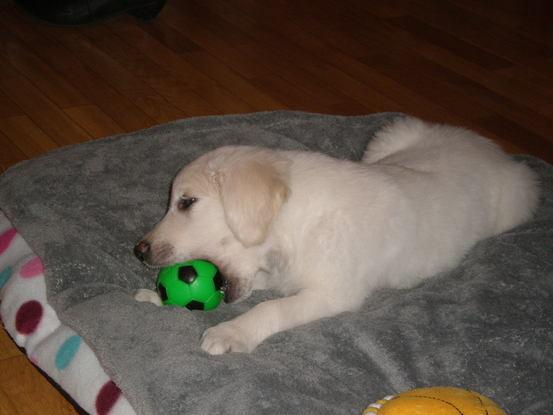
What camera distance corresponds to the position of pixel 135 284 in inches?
112

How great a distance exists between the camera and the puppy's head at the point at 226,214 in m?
2.46

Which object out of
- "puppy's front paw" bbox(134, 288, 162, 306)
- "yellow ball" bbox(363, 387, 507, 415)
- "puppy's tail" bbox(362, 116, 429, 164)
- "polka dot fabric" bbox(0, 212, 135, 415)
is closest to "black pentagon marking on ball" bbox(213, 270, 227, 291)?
"puppy's front paw" bbox(134, 288, 162, 306)

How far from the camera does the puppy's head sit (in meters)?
2.46

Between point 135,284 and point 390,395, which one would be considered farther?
point 135,284

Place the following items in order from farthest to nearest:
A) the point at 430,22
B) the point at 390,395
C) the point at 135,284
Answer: the point at 430,22 < the point at 135,284 < the point at 390,395

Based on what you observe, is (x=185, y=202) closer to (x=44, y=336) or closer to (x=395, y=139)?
(x=44, y=336)

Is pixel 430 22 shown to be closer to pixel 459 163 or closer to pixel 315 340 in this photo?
pixel 459 163

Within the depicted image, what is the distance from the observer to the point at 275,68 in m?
5.28

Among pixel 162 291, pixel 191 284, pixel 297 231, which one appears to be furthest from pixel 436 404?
pixel 162 291

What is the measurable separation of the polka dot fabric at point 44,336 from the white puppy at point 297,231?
313 mm

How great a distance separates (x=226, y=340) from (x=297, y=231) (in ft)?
1.52

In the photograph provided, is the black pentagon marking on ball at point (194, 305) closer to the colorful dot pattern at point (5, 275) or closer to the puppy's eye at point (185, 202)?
the puppy's eye at point (185, 202)

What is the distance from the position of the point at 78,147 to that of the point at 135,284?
105 cm

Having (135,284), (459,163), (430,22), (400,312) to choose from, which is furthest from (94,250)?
(430,22)
